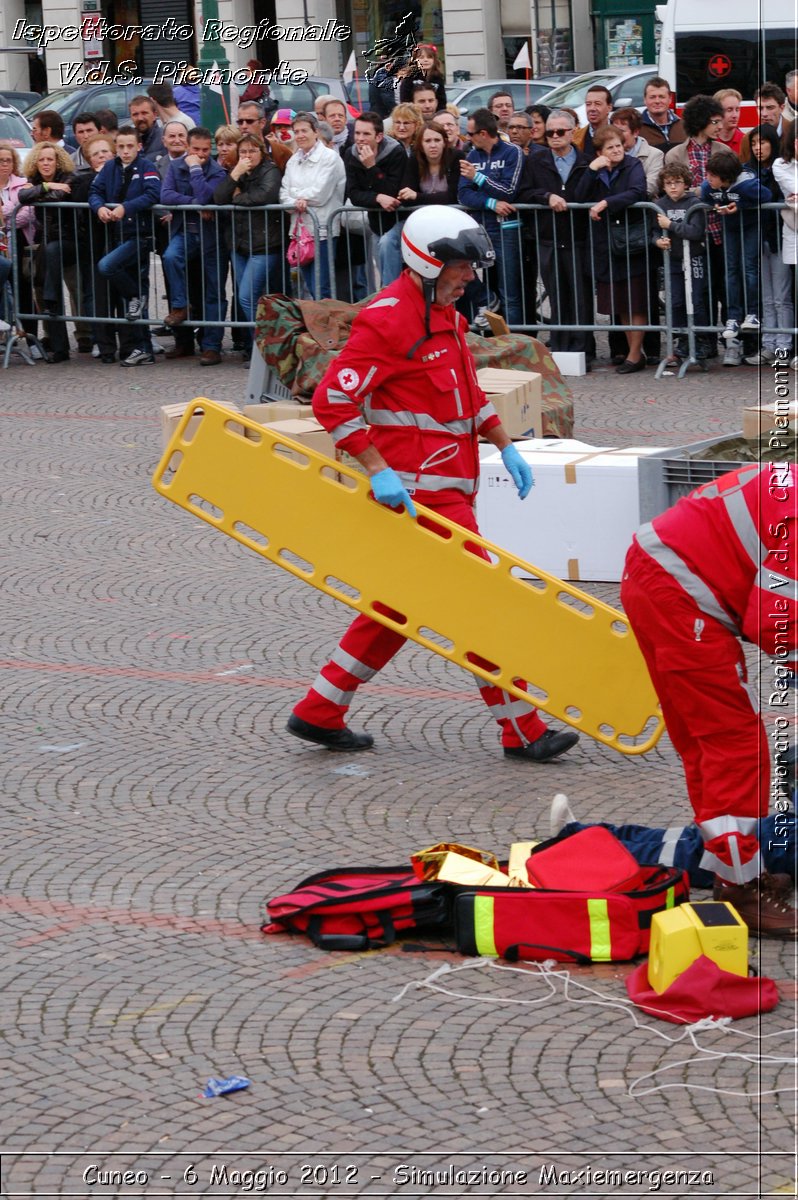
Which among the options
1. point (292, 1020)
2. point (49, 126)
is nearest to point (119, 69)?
point (49, 126)

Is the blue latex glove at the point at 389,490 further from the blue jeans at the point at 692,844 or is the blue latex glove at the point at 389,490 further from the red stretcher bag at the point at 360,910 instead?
the red stretcher bag at the point at 360,910

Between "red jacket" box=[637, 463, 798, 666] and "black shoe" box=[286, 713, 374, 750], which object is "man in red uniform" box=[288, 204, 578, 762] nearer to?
"black shoe" box=[286, 713, 374, 750]

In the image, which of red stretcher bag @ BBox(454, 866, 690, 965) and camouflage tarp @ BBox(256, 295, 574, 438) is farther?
camouflage tarp @ BBox(256, 295, 574, 438)

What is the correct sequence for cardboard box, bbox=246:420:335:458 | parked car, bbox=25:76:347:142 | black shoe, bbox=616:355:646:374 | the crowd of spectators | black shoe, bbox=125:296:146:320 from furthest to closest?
parked car, bbox=25:76:347:142 → black shoe, bbox=125:296:146:320 → black shoe, bbox=616:355:646:374 → the crowd of spectators → cardboard box, bbox=246:420:335:458

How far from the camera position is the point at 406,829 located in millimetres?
5965

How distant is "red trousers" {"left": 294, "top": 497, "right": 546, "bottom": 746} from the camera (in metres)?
6.56

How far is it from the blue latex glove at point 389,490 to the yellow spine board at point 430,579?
0.05 meters

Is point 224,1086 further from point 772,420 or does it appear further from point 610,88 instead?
point 610,88

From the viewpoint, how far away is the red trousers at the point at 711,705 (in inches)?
191

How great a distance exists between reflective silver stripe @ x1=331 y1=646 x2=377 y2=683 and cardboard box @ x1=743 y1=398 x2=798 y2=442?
1692mm

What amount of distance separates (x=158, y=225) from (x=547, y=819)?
34.5 ft

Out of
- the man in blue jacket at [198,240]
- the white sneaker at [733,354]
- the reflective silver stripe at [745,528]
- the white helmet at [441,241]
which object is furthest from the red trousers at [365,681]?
the man in blue jacket at [198,240]

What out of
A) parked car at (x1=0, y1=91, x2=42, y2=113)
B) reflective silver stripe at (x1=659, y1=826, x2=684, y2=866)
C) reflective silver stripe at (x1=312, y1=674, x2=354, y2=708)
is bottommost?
reflective silver stripe at (x1=659, y1=826, x2=684, y2=866)

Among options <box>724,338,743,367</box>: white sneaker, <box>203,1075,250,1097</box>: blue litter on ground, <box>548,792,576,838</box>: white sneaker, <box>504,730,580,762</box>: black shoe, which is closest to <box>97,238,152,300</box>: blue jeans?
<box>724,338,743,367</box>: white sneaker
